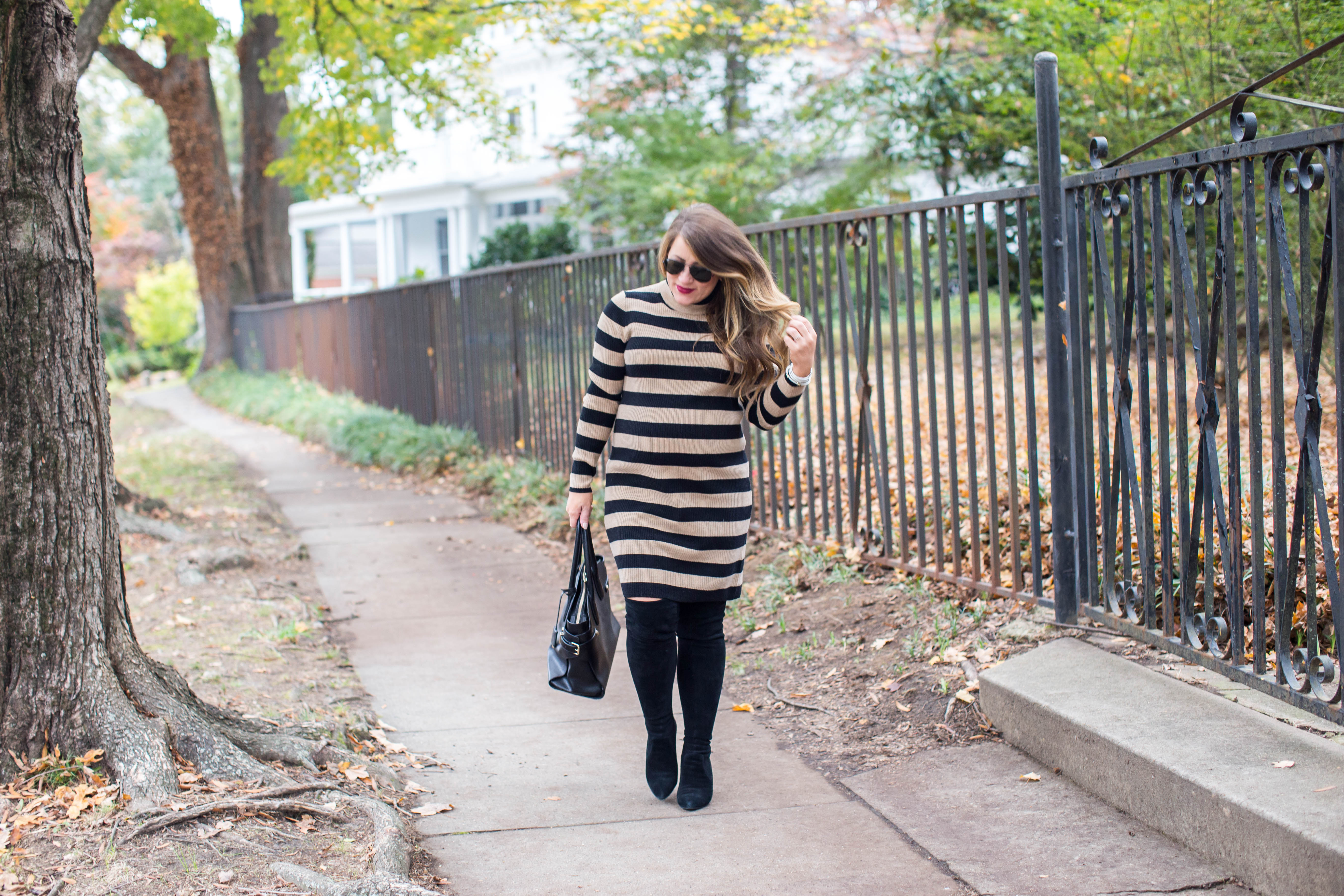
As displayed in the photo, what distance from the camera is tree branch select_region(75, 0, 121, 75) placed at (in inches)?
261

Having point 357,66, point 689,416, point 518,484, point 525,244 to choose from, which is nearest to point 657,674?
point 689,416

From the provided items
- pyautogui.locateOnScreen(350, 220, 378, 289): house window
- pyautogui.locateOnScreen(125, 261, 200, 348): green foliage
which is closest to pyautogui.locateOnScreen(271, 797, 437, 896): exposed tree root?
pyautogui.locateOnScreen(125, 261, 200, 348): green foliage

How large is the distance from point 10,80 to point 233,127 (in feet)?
153

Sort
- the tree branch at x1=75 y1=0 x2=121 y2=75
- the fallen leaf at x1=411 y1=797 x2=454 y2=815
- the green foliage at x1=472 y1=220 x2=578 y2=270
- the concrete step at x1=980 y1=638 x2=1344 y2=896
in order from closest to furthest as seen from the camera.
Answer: the concrete step at x1=980 y1=638 x2=1344 y2=896, the fallen leaf at x1=411 y1=797 x2=454 y2=815, the tree branch at x1=75 y1=0 x2=121 y2=75, the green foliage at x1=472 y1=220 x2=578 y2=270

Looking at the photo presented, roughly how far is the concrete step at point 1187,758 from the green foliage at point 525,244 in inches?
686

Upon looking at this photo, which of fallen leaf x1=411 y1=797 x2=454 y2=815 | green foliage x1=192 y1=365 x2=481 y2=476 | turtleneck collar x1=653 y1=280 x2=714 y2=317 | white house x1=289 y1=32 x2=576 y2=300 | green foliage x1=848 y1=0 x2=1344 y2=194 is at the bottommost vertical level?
fallen leaf x1=411 y1=797 x2=454 y2=815

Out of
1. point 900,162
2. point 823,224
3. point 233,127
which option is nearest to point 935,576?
point 823,224

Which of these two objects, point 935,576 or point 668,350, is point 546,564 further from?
point 668,350

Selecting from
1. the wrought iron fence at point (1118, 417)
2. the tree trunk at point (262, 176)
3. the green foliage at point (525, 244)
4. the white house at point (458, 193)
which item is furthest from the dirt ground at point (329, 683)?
the white house at point (458, 193)

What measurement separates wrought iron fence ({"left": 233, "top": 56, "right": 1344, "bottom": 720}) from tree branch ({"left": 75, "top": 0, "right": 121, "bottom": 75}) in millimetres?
3113

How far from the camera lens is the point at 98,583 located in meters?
3.57

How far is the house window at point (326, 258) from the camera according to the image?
40.6 metres

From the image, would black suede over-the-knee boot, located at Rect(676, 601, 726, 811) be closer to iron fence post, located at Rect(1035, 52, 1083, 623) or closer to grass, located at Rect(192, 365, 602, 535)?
iron fence post, located at Rect(1035, 52, 1083, 623)

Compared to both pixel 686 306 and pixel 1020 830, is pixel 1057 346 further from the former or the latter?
pixel 1020 830
